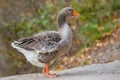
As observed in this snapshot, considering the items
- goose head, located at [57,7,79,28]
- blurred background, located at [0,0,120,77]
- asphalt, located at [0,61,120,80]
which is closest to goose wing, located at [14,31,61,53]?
goose head, located at [57,7,79,28]

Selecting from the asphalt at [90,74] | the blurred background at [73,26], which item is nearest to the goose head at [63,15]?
the asphalt at [90,74]

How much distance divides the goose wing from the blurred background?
4115mm

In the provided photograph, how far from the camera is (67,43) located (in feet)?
32.9

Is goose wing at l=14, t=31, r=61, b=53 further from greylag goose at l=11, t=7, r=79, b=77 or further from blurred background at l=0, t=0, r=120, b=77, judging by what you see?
blurred background at l=0, t=0, r=120, b=77

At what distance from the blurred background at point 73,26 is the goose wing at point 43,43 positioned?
4.11m

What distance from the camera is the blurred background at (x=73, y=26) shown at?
1450 centimetres

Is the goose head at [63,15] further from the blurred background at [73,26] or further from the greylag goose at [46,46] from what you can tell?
the blurred background at [73,26]

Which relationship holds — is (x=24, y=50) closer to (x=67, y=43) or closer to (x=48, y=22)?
(x=67, y=43)

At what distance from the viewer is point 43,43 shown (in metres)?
10.0

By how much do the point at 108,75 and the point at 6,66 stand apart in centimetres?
477

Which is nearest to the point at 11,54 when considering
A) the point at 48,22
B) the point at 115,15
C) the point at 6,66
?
the point at 6,66

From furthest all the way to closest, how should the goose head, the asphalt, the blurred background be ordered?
the blurred background, the goose head, the asphalt

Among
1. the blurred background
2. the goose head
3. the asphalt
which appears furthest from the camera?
the blurred background

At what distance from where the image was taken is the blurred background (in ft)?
47.6
